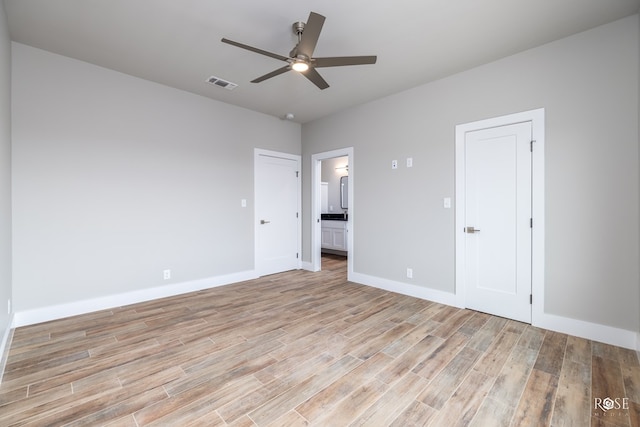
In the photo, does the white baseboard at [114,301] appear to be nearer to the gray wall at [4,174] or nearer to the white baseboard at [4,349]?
the white baseboard at [4,349]

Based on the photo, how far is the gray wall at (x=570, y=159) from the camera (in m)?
2.43

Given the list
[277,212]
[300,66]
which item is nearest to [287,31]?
[300,66]

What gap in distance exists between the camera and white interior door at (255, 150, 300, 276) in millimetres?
4902

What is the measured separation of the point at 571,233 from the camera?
2684 millimetres

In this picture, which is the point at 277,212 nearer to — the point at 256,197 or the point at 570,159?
the point at 256,197

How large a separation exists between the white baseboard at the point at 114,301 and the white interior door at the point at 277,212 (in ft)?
2.22

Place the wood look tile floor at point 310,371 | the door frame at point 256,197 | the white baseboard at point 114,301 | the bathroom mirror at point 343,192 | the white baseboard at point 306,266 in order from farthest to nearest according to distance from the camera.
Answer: the bathroom mirror at point 343,192
the white baseboard at point 306,266
the door frame at point 256,197
the white baseboard at point 114,301
the wood look tile floor at point 310,371

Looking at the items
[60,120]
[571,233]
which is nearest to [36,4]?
[60,120]

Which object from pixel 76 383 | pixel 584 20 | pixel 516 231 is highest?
pixel 584 20

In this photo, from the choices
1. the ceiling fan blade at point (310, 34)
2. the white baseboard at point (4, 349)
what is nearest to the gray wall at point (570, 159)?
the ceiling fan blade at point (310, 34)

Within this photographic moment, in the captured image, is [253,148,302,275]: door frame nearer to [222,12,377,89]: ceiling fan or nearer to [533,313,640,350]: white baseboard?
[222,12,377,89]: ceiling fan

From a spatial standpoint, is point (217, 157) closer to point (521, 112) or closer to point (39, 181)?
point (39, 181)

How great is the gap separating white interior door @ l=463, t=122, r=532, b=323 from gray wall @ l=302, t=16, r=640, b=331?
0.18m

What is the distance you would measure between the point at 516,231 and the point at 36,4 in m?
4.85
